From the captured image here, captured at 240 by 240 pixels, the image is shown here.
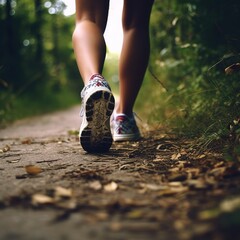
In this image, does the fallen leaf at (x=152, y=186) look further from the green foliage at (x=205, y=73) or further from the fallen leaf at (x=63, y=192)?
the green foliage at (x=205, y=73)

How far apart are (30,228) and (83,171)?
0.47m

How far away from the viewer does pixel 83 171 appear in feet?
3.79

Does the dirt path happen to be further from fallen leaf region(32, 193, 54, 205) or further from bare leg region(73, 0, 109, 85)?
bare leg region(73, 0, 109, 85)

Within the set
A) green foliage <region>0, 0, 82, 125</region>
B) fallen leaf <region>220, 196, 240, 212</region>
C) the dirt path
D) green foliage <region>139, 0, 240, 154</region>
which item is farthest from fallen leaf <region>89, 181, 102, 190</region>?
green foliage <region>0, 0, 82, 125</region>

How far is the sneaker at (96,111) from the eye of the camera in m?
1.40

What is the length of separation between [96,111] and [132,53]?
575 mm

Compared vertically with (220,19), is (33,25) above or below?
above

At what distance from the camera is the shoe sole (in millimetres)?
1397

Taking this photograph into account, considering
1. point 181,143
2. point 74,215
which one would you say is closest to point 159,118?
point 181,143

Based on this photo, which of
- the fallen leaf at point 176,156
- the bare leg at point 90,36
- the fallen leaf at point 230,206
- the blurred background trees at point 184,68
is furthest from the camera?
the blurred background trees at point 184,68

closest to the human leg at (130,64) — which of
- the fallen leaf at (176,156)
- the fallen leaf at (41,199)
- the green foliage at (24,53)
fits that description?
the fallen leaf at (176,156)

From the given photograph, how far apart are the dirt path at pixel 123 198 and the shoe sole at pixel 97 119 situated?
0.09 meters

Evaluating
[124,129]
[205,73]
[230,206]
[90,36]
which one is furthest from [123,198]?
[205,73]

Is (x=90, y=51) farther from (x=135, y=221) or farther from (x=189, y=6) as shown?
(x=189, y=6)
